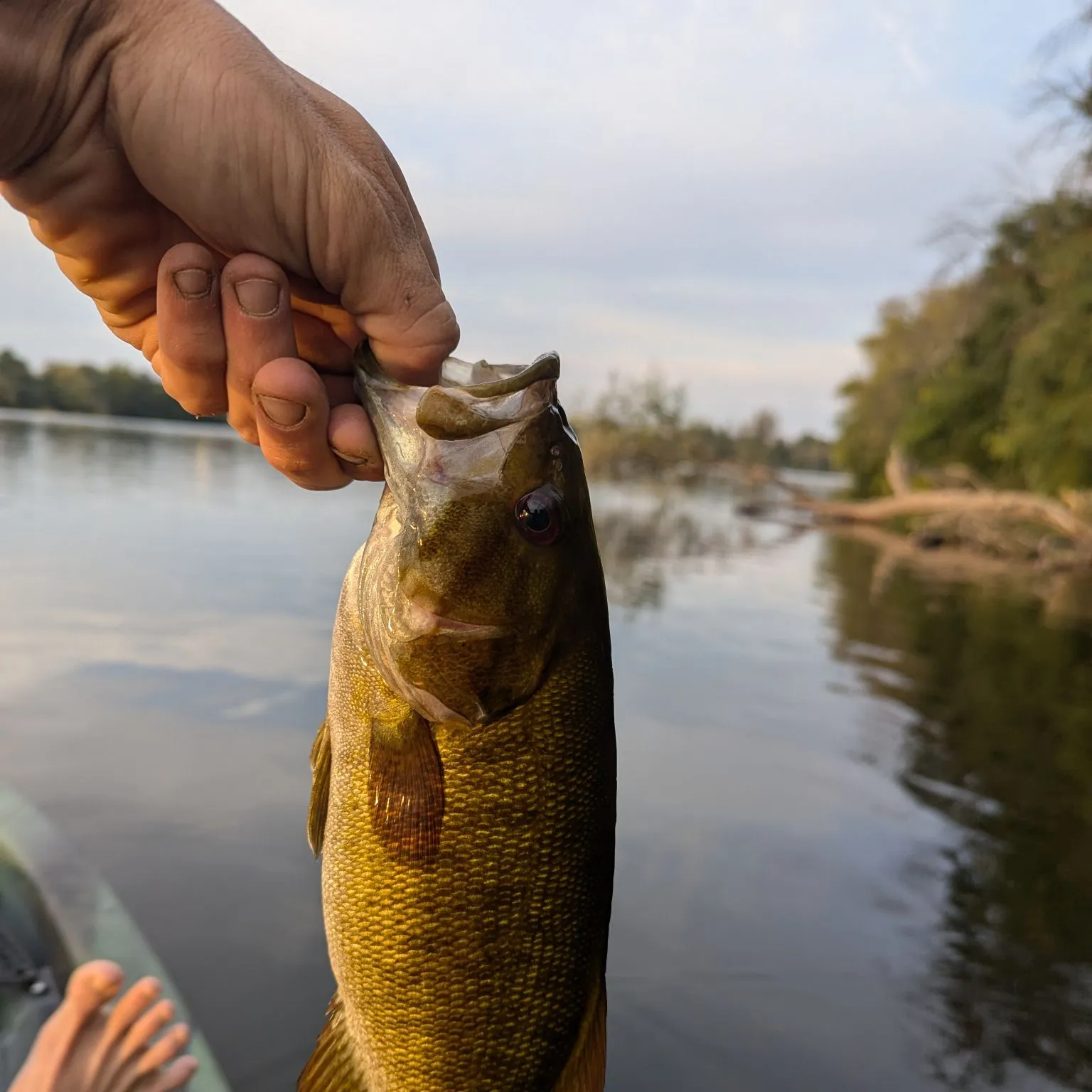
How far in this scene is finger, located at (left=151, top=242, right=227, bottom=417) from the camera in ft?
5.41

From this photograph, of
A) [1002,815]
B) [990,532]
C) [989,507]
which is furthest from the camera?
[990,532]

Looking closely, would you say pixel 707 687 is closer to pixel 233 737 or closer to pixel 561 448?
pixel 233 737

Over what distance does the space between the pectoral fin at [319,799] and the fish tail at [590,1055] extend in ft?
2.03

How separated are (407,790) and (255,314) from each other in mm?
940

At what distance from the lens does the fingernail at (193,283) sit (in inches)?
64.8

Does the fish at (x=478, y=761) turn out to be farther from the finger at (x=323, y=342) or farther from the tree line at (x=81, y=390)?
the tree line at (x=81, y=390)

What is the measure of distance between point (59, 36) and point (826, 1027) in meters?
5.38

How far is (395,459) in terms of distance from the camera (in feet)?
5.33

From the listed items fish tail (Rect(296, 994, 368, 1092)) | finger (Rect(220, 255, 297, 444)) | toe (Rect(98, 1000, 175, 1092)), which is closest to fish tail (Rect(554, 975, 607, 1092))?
fish tail (Rect(296, 994, 368, 1092))

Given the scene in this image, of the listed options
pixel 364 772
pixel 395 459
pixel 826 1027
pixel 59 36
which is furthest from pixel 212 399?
pixel 826 1027

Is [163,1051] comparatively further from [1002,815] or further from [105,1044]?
[1002,815]

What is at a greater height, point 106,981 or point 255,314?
point 255,314

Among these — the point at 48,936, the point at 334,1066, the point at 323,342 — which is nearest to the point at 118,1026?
the point at 48,936

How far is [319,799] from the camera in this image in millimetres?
1762
